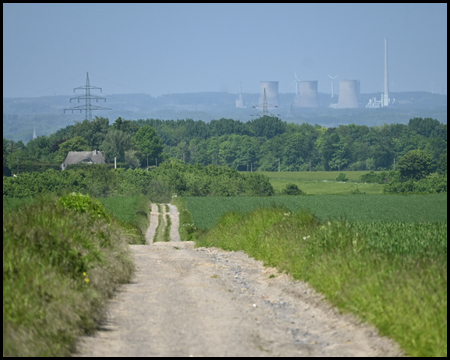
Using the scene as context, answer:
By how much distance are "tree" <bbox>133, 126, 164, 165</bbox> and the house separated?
68.2ft

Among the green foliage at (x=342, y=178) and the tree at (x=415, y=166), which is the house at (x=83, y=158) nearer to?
the green foliage at (x=342, y=178)

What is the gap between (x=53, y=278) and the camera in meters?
8.93

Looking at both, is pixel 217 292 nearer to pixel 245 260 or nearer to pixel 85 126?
pixel 245 260

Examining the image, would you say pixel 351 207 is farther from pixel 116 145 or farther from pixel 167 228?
pixel 116 145

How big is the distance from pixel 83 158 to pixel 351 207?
10645 centimetres

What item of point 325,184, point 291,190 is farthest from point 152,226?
point 325,184

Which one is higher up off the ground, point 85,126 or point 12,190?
point 85,126

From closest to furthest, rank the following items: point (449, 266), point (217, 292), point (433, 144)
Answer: point (449, 266)
point (217, 292)
point (433, 144)

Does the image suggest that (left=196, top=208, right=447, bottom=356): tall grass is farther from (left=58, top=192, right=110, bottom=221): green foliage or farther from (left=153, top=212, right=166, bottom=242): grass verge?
(left=153, top=212, right=166, bottom=242): grass verge

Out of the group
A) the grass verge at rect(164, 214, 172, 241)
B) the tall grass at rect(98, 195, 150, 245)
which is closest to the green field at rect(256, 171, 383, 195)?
the tall grass at rect(98, 195, 150, 245)

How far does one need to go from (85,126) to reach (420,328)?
181296 millimetres

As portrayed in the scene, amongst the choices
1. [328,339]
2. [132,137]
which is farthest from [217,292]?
[132,137]

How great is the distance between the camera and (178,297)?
37.1 feet

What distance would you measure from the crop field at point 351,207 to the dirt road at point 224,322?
33.7 meters
